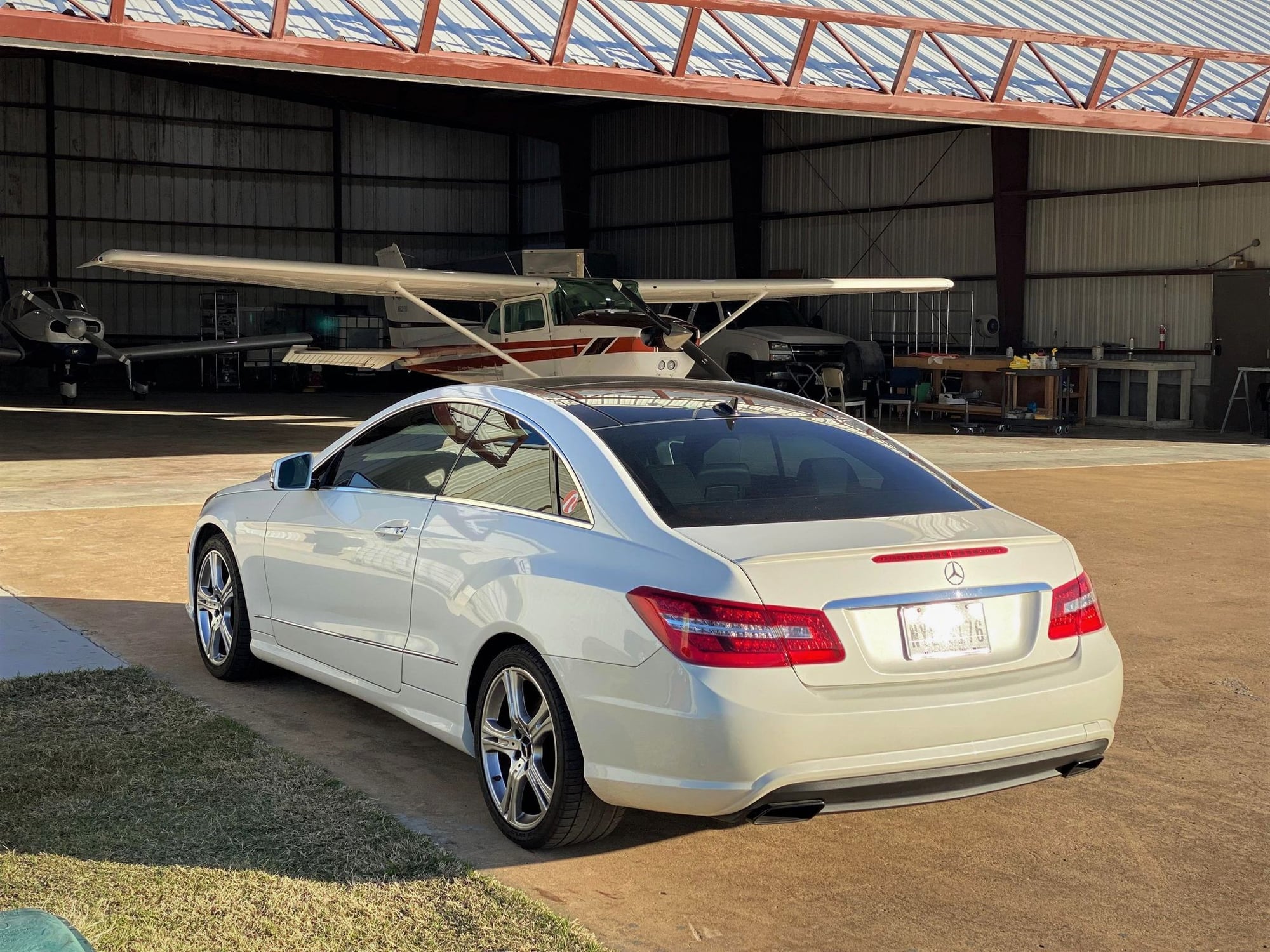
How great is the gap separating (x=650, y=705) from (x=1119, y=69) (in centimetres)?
2019

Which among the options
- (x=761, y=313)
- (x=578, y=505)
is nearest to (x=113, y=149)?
(x=761, y=313)

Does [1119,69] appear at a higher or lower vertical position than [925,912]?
higher

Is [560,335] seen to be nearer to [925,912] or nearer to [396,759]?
[396,759]

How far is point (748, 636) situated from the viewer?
3635 millimetres

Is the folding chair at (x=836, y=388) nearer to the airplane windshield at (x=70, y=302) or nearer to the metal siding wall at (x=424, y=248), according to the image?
the airplane windshield at (x=70, y=302)

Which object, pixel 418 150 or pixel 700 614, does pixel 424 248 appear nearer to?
pixel 418 150

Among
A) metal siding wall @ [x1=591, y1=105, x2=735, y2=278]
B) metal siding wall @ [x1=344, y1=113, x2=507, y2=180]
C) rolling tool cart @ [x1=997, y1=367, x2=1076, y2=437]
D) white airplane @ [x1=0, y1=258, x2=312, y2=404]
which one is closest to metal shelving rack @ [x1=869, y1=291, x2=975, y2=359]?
rolling tool cart @ [x1=997, y1=367, x2=1076, y2=437]

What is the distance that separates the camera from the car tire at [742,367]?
28.4 m

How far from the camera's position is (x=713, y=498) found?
4.21 m

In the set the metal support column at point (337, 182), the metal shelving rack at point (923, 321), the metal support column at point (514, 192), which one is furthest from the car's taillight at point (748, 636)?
the metal support column at point (514, 192)

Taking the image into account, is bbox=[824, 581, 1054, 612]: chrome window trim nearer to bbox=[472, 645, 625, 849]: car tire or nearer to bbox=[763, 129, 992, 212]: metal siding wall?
bbox=[472, 645, 625, 849]: car tire

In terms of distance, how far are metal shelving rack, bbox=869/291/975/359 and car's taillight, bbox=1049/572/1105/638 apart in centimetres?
2609

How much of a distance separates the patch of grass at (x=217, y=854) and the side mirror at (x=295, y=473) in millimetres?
982

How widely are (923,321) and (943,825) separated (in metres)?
27.5
